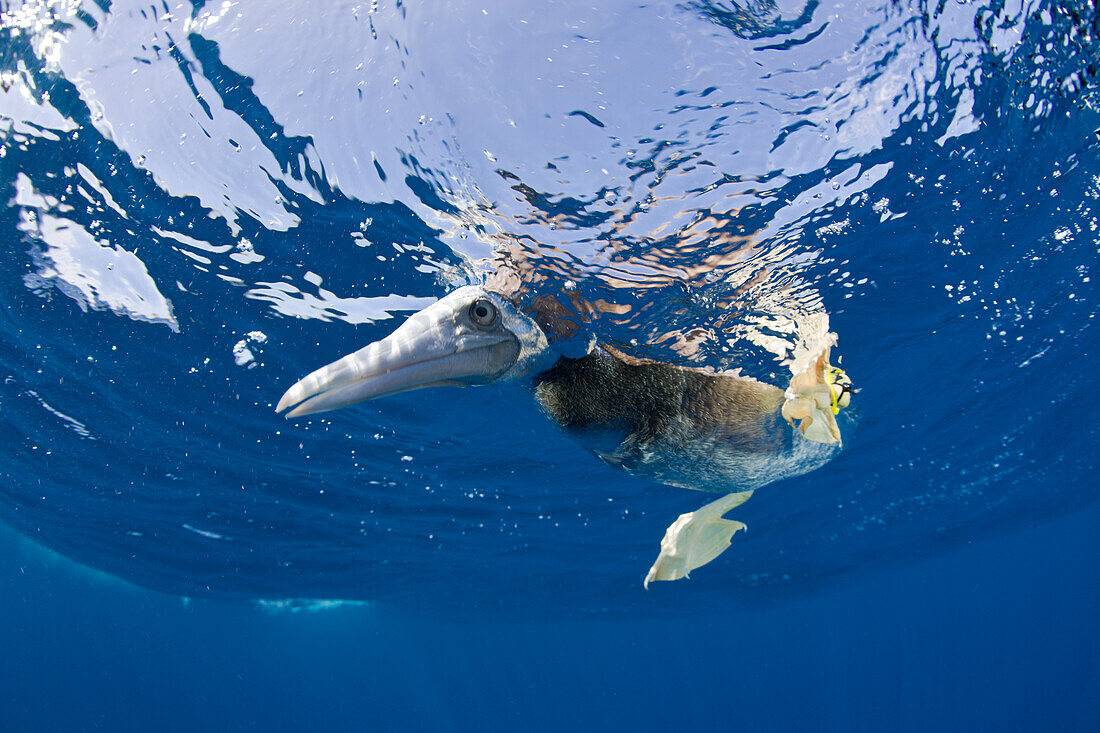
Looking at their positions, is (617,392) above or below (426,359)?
below

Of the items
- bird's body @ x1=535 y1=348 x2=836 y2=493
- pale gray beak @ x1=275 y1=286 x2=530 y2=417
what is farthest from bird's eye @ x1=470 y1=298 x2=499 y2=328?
bird's body @ x1=535 y1=348 x2=836 y2=493

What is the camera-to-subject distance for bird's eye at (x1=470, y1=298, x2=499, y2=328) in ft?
10.7

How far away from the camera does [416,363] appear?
297 centimetres

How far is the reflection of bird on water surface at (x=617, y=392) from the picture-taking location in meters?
2.90

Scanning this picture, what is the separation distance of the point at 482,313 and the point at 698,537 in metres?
2.57

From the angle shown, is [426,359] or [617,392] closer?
[426,359]

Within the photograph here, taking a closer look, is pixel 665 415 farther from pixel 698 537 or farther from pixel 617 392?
pixel 698 537

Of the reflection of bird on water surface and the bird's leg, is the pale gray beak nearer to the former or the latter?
the reflection of bird on water surface

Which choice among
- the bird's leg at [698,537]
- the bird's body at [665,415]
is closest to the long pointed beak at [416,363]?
the bird's body at [665,415]

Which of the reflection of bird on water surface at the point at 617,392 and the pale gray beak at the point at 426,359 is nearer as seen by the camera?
the pale gray beak at the point at 426,359

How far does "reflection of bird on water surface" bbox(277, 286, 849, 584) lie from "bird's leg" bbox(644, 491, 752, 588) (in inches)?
7.4

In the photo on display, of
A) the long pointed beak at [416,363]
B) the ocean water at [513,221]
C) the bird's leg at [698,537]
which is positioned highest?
the ocean water at [513,221]

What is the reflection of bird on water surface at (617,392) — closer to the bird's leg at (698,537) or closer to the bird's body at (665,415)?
the bird's body at (665,415)

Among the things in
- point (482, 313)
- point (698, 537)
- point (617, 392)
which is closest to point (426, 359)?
point (482, 313)
